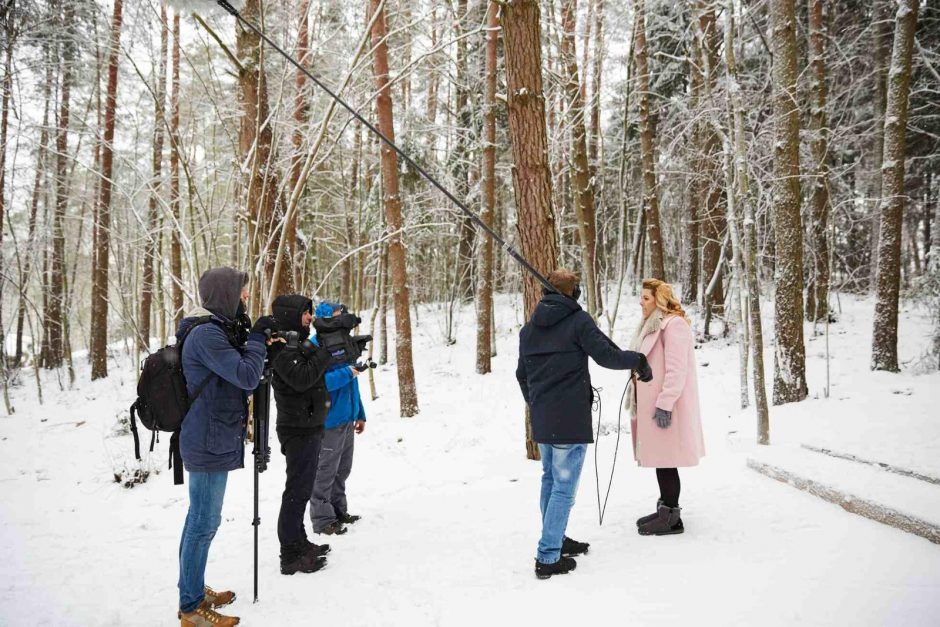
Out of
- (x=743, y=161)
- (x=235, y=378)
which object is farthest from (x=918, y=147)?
(x=235, y=378)

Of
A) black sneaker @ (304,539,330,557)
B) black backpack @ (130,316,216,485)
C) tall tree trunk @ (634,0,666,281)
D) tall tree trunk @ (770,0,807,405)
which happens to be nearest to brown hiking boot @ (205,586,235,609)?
black sneaker @ (304,539,330,557)

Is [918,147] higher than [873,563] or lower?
higher

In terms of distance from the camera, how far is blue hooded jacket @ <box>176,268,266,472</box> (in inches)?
117

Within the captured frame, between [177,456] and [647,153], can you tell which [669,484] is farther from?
[647,153]

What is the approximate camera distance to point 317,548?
12.6 ft

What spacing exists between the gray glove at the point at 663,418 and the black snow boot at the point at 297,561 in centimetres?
266

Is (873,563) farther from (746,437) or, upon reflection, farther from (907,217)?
(907,217)

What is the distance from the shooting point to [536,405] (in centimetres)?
338

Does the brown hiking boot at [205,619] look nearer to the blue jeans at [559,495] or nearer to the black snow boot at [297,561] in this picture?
the black snow boot at [297,561]

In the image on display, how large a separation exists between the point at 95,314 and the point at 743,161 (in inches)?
690

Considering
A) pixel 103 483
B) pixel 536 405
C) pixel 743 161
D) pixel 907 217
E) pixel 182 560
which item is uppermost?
pixel 907 217

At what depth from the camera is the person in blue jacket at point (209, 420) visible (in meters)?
2.97

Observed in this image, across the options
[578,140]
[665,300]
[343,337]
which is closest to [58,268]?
[578,140]

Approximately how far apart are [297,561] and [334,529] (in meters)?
0.68
